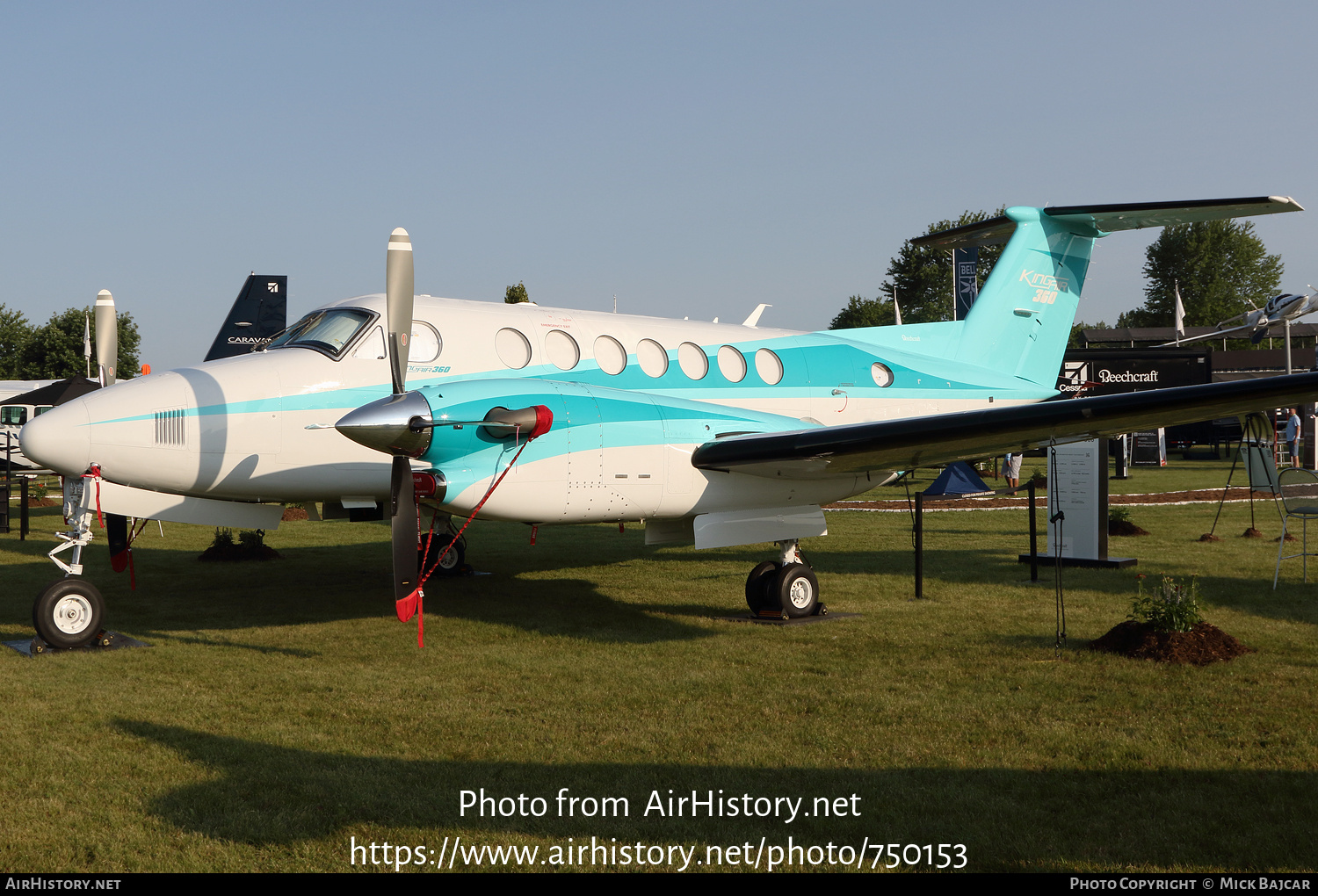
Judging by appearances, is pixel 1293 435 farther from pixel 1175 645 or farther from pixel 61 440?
pixel 61 440

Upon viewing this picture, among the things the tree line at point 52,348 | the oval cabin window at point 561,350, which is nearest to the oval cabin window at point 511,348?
the oval cabin window at point 561,350

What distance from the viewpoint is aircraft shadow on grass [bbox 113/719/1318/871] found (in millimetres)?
3951

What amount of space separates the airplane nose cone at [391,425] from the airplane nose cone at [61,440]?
2335 mm

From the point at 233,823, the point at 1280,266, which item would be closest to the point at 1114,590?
the point at 233,823

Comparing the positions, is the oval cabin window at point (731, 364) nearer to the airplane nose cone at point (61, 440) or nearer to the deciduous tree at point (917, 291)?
the airplane nose cone at point (61, 440)

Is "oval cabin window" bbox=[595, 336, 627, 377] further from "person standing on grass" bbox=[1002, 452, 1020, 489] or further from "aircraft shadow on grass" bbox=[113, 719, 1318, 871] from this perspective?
"person standing on grass" bbox=[1002, 452, 1020, 489]

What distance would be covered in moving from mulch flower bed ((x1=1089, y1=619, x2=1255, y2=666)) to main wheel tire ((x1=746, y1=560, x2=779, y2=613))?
2988 millimetres

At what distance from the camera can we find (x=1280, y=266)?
9125 cm

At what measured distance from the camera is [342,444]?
8.51m

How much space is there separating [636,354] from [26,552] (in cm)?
1051

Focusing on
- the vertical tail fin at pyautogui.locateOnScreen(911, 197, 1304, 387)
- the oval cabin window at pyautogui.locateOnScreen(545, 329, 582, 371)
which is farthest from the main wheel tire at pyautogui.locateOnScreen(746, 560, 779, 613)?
the vertical tail fin at pyautogui.locateOnScreen(911, 197, 1304, 387)

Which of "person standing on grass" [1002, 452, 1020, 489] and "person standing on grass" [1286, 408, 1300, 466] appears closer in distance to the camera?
"person standing on grass" [1002, 452, 1020, 489]

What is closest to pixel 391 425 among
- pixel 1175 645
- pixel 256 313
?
pixel 1175 645

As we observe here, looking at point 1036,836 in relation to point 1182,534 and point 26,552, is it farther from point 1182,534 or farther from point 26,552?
point 26,552
